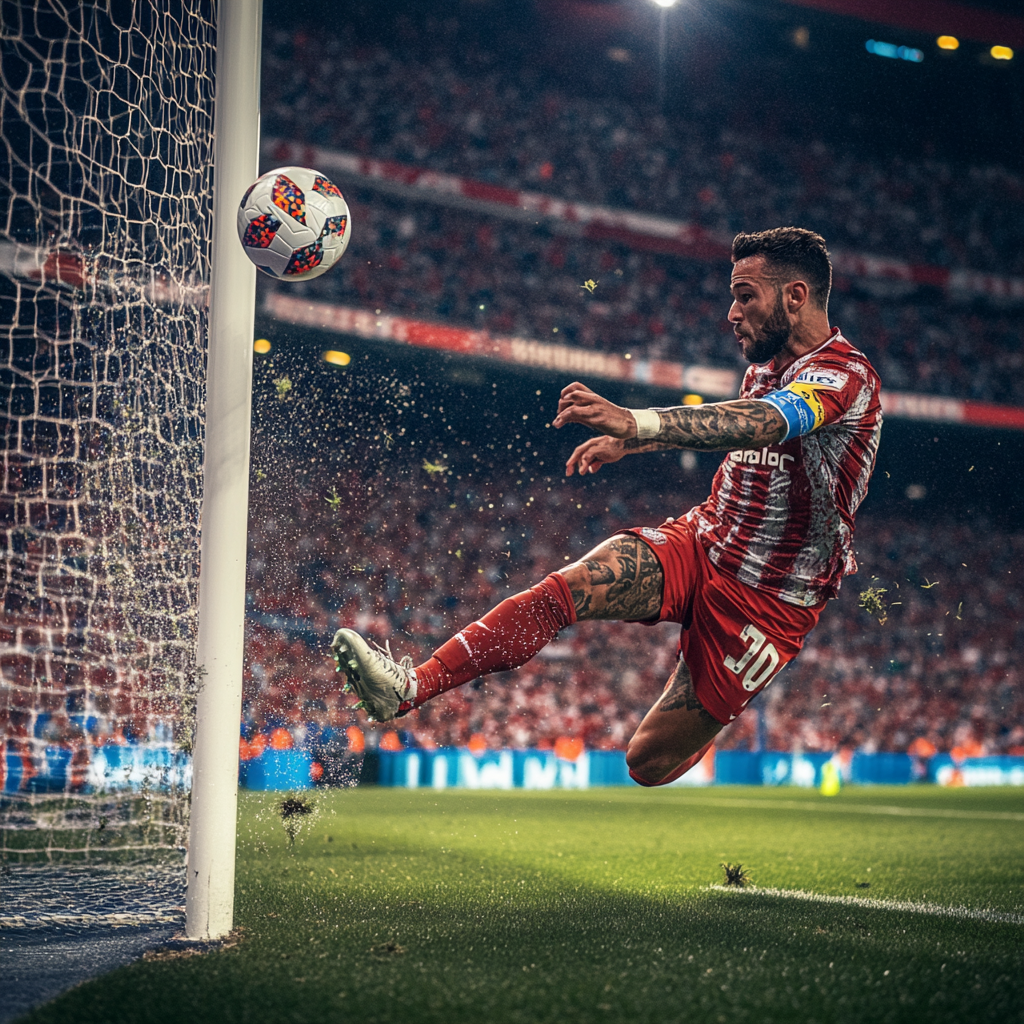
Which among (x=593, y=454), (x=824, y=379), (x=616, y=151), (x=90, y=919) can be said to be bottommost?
(x=90, y=919)

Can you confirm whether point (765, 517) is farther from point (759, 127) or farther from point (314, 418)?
point (759, 127)

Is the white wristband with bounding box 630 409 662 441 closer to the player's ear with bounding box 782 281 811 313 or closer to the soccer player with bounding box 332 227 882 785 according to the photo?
the soccer player with bounding box 332 227 882 785

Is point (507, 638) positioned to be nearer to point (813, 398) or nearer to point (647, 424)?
point (647, 424)

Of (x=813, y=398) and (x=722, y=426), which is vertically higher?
(x=813, y=398)

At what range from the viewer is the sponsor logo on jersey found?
418 cm

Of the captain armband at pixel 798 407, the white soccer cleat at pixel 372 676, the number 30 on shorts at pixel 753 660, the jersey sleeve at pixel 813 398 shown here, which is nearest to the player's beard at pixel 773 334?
the jersey sleeve at pixel 813 398

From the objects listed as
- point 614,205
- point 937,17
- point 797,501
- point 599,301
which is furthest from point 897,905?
point 937,17

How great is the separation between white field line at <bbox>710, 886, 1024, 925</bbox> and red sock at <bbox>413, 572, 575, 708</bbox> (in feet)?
7.19

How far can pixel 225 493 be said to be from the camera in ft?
12.1

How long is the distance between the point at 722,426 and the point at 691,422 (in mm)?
102

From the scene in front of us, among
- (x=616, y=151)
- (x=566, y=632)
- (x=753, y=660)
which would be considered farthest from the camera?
(x=616, y=151)

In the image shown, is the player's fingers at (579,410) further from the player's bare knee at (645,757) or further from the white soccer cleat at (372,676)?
the player's bare knee at (645,757)

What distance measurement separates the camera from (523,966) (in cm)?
333

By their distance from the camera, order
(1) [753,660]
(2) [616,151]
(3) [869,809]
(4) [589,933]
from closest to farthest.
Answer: (4) [589,933], (1) [753,660], (3) [869,809], (2) [616,151]
